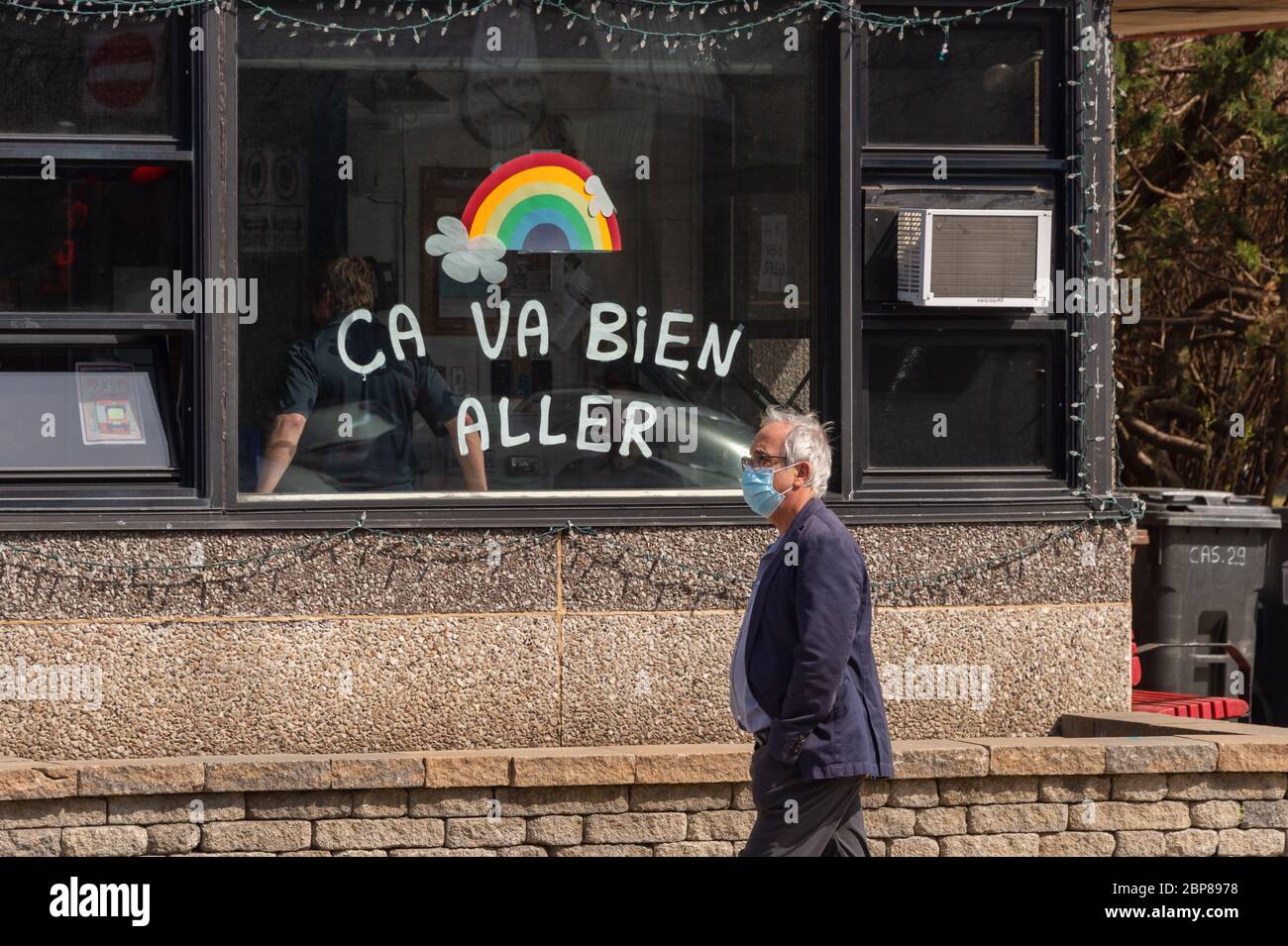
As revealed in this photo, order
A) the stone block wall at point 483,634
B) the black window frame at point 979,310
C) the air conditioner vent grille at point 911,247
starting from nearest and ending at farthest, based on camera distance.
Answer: the stone block wall at point 483,634
the air conditioner vent grille at point 911,247
the black window frame at point 979,310

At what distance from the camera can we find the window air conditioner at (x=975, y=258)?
23.6 ft

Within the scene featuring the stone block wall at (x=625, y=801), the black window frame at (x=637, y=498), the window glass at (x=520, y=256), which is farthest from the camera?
the window glass at (x=520, y=256)

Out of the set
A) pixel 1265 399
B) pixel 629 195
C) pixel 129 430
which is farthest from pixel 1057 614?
pixel 1265 399

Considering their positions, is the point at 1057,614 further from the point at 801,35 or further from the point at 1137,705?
the point at 801,35

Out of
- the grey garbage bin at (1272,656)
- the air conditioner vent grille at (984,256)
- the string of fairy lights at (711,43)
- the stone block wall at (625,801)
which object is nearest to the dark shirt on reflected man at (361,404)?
the string of fairy lights at (711,43)

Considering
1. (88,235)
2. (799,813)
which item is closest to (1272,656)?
(799,813)

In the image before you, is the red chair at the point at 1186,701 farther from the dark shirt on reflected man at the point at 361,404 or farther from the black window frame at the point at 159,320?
the black window frame at the point at 159,320

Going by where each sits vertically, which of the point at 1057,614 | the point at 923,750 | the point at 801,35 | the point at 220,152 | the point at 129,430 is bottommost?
the point at 923,750

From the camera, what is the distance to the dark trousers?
192 inches

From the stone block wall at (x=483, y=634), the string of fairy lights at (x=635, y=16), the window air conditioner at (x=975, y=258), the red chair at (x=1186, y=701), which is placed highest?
the string of fairy lights at (x=635, y=16)

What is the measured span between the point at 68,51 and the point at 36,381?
4.28 ft

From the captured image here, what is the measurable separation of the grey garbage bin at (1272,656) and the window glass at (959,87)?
8.94ft

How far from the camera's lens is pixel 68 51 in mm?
6887

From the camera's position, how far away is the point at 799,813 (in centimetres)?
489
